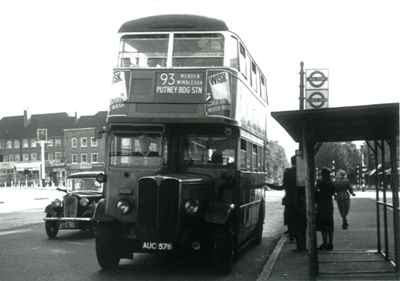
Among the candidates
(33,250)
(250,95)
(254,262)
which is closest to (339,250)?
(254,262)

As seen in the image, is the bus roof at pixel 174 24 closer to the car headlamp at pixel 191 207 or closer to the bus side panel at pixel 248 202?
the bus side panel at pixel 248 202

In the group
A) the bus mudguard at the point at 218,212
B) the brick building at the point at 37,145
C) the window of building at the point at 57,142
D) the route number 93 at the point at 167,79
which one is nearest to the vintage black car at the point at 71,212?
the route number 93 at the point at 167,79

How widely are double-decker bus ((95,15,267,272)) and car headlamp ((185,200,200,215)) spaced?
0.08ft

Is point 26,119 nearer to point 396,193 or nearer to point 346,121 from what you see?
point 346,121

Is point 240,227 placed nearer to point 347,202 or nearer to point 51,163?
point 347,202

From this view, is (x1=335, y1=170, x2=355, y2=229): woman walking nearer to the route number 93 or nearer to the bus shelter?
the bus shelter

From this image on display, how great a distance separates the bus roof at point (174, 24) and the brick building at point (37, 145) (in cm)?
9940

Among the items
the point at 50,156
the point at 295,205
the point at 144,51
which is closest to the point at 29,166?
the point at 50,156

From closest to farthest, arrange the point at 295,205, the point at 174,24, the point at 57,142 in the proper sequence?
the point at 174,24, the point at 295,205, the point at 57,142

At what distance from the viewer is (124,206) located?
1045 cm

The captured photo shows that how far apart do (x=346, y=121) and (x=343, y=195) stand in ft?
29.9

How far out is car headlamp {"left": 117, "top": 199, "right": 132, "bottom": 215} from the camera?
10.4 m

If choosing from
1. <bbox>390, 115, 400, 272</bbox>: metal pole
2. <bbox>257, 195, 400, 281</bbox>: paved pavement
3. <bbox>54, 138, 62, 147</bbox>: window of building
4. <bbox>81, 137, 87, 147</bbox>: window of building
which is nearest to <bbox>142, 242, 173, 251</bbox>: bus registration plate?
<bbox>257, 195, 400, 281</bbox>: paved pavement

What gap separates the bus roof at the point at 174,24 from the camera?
11.6 m
